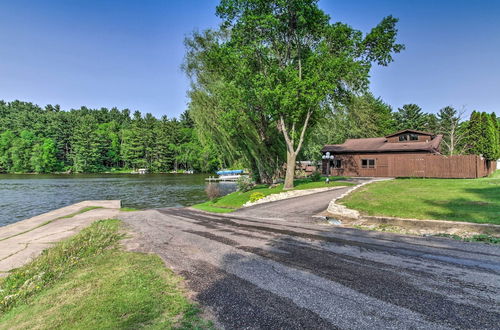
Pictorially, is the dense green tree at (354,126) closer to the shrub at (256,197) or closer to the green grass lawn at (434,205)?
the shrub at (256,197)

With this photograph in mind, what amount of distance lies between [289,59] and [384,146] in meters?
17.0

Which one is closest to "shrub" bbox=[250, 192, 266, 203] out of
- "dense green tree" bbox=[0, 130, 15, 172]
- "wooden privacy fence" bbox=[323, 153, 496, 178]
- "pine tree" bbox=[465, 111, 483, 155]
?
"wooden privacy fence" bbox=[323, 153, 496, 178]

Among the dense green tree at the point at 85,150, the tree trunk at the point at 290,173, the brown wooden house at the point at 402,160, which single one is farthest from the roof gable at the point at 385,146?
the dense green tree at the point at 85,150

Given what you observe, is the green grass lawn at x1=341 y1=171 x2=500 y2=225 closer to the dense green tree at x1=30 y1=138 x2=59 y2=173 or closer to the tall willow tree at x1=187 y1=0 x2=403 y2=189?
the tall willow tree at x1=187 y1=0 x2=403 y2=189

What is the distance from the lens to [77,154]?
319 ft

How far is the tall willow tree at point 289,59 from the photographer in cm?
2247

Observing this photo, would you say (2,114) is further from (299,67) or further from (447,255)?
(447,255)

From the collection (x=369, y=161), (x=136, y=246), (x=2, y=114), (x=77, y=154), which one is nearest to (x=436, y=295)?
(x=136, y=246)

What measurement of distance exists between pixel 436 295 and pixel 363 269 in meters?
1.50

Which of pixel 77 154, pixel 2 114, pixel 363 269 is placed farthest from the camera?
pixel 2 114

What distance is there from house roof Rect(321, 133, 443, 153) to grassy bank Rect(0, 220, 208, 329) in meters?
31.9

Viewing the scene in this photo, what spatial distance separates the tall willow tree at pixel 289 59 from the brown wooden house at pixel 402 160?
253 inches

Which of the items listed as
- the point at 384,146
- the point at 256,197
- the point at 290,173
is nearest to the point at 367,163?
the point at 384,146

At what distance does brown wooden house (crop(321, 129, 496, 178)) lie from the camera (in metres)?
27.6
